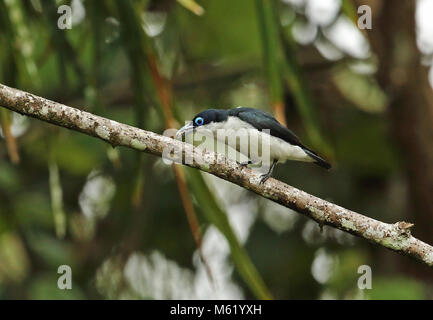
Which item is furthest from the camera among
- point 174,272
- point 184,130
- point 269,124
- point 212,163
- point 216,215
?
point 174,272

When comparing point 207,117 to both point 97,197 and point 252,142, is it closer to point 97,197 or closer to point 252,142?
point 252,142

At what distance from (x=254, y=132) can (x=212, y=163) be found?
2.15 ft

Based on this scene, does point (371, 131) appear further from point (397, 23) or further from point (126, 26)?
point (126, 26)

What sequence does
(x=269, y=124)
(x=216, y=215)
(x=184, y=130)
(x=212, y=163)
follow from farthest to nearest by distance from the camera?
1. (x=269, y=124)
2. (x=184, y=130)
3. (x=216, y=215)
4. (x=212, y=163)

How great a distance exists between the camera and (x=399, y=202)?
6.73m

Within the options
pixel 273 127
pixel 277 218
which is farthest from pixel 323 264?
pixel 273 127

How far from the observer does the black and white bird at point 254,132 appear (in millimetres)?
3143

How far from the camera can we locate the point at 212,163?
254 centimetres

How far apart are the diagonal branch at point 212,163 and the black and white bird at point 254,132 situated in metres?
0.55

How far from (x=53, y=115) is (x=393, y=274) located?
14.9 feet

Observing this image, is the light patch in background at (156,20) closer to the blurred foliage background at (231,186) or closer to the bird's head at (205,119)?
the blurred foliage background at (231,186)

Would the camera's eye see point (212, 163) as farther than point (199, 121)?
No

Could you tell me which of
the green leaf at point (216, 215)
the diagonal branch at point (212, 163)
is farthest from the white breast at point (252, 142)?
the diagonal branch at point (212, 163)

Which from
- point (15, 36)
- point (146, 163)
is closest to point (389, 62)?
point (146, 163)
